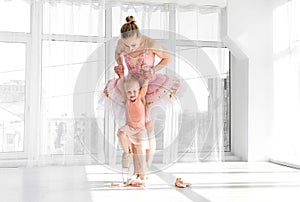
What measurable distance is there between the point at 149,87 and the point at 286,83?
8.09 ft

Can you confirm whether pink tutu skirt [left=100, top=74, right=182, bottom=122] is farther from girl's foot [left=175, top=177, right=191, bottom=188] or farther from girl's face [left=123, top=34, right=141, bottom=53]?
girl's foot [left=175, top=177, right=191, bottom=188]

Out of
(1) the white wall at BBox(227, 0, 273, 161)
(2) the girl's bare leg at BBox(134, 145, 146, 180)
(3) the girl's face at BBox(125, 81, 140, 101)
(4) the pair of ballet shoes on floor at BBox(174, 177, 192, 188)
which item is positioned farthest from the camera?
(1) the white wall at BBox(227, 0, 273, 161)

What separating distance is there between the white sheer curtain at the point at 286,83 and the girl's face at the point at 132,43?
2433 millimetres

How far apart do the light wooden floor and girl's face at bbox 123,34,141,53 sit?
4.09ft

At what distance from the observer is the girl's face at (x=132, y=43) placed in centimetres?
331

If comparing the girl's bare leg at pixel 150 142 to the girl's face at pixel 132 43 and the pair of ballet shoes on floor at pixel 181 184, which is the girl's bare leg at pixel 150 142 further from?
the girl's face at pixel 132 43

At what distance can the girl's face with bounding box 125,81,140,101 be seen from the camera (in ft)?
10.7

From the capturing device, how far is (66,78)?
482 cm

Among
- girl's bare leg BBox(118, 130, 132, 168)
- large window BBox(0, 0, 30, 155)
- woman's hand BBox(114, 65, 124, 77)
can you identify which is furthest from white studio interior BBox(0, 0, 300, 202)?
woman's hand BBox(114, 65, 124, 77)

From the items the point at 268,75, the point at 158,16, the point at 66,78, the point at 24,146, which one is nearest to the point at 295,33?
the point at 268,75

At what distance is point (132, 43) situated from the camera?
331cm

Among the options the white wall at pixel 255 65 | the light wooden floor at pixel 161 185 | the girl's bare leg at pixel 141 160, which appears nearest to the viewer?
the light wooden floor at pixel 161 185

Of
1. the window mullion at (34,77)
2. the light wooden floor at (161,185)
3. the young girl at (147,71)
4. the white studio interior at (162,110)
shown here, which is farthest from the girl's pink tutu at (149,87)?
the window mullion at (34,77)

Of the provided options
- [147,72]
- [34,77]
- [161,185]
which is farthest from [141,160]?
[34,77]
